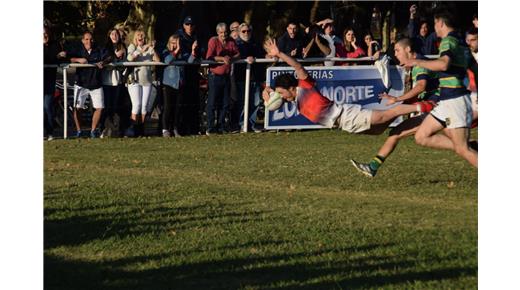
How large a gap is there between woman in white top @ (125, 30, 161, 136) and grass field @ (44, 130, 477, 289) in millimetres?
1769

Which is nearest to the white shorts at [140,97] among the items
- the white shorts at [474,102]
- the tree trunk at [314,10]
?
the white shorts at [474,102]

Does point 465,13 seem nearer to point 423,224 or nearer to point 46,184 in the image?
point 46,184

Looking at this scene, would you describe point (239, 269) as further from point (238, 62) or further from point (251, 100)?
point (251, 100)

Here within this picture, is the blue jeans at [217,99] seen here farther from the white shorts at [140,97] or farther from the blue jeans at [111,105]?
the blue jeans at [111,105]

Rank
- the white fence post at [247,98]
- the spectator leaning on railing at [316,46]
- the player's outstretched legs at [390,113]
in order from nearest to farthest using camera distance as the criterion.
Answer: the player's outstretched legs at [390,113], the white fence post at [247,98], the spectator leaning on railing at [316,46]

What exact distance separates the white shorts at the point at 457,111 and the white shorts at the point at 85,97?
8010mm

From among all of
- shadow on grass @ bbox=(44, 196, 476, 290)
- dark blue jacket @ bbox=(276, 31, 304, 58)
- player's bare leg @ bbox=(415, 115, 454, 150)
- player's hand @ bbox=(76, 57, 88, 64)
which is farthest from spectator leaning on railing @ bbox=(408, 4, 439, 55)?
shadow on grass @ bbox=(44, 196, 476, 290)

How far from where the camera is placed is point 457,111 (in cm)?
1170

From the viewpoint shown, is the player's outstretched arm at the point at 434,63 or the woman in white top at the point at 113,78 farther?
the woman in white top at the point at 113,78

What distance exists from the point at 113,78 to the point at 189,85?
44.2 inches

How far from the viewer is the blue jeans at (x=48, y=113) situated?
1869 centimetres

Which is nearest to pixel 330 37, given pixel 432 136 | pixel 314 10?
pixel 432 136

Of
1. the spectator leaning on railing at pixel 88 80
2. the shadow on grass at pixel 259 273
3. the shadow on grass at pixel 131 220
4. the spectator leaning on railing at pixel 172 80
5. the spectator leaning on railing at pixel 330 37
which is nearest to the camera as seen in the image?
the shadow on grass at pixel 259 273
